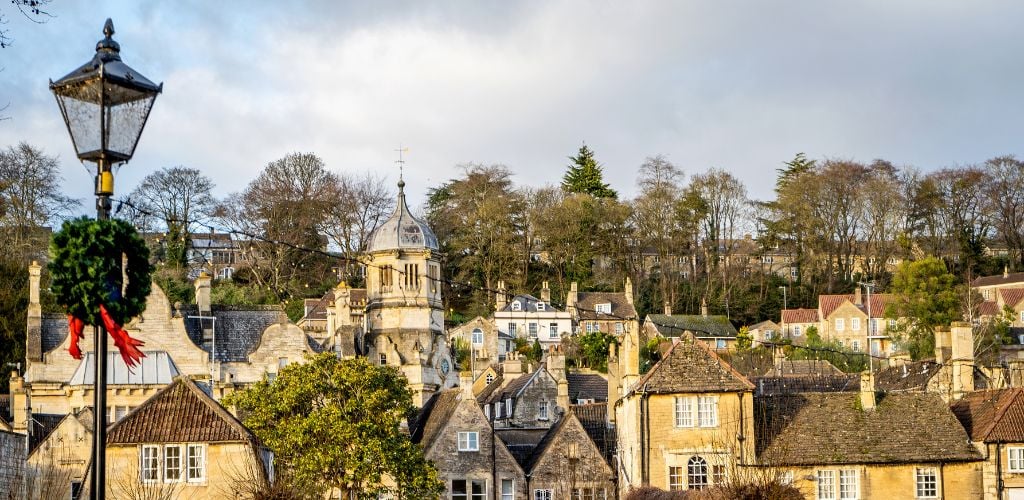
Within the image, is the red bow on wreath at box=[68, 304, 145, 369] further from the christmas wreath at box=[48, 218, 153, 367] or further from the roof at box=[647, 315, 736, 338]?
the roof at box=[647, 315, 736, 338]

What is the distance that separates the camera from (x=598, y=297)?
110250 millimetres

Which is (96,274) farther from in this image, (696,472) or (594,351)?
(594,351)

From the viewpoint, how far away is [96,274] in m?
14.3

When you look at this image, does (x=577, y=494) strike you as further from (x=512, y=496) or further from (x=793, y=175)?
(x=793, y=175)

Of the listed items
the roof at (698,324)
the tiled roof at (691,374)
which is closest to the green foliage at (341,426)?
the tiled roof at (691,374)

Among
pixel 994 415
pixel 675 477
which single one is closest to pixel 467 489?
pixel 675 477

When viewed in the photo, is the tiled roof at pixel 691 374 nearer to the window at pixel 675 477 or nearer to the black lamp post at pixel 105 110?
the window at pixel 675 477

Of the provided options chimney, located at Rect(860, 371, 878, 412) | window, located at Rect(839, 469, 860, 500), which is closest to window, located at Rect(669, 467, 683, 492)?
window, located at Rect(839, 469, 860, 500)

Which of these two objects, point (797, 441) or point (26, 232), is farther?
point (26, 232)

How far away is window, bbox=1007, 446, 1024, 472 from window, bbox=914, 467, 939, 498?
255cm

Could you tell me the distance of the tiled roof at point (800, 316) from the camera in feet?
363

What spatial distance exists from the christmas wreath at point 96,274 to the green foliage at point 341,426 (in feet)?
99.6

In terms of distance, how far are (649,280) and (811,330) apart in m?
14.9

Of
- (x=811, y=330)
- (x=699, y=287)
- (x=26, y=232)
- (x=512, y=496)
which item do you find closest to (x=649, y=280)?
(x=699, y=287)
